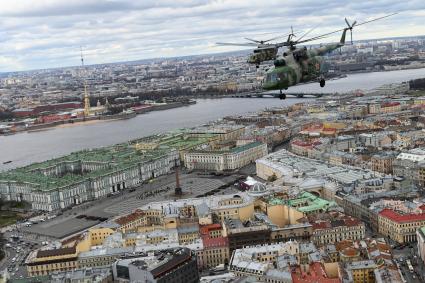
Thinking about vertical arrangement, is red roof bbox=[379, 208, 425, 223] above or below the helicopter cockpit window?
below

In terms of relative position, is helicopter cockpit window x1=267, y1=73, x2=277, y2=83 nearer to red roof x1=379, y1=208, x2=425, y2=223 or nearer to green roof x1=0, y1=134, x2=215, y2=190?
red roof x1=379, y1=208, x2=425, y2=223

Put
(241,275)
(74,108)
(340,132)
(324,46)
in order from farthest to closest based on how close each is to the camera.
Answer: (74,108), (340,132), (241,275), (324,46)

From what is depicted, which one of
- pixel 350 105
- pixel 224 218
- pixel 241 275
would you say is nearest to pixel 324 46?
pixel 241 275

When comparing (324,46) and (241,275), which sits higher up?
(324,46)

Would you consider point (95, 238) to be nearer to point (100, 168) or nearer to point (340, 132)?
point (100, 168)

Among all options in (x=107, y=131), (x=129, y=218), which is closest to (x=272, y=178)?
(x=129, y=218)

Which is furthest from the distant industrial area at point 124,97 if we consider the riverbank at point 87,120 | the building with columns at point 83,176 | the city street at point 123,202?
the city street at point 123,202

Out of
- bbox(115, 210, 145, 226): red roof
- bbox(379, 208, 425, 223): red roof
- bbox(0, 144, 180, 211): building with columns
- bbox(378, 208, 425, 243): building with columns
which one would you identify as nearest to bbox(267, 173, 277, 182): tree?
bbox(0, 144, 180, 211): building with columns
